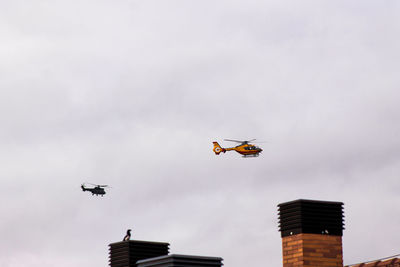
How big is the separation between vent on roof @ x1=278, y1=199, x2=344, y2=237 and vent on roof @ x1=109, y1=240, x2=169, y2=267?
12798mm

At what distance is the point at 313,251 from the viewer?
214 feet

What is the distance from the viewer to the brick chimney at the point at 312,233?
214 ft

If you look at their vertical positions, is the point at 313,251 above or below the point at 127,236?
below

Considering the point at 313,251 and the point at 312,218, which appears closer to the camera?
the point at 313,251

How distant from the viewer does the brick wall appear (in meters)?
64.8

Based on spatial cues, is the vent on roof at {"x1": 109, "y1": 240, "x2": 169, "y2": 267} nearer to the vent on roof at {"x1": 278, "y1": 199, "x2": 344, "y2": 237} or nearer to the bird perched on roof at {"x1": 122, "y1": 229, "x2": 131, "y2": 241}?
the bird perched on roof at {"x1": 122, "y1": 229, "x2": 131, "y2": 241}

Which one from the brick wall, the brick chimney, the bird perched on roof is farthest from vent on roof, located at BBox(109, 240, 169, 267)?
the brick wall

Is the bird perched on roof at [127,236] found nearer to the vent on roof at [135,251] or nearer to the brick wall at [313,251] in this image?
the vent on roof at [135,251]

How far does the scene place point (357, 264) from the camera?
62344mm

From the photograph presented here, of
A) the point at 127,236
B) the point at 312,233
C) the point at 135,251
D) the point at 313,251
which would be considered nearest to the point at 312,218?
the point at 312,233

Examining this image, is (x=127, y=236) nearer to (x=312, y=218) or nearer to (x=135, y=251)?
(x=135, y=251)

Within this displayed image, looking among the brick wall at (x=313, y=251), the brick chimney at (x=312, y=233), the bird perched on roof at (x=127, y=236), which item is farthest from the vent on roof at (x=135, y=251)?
the brick wall at (x=313, y=251)

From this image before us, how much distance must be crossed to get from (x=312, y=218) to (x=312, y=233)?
107 centimetres

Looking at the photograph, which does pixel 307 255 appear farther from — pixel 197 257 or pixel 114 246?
pixel 114 246
